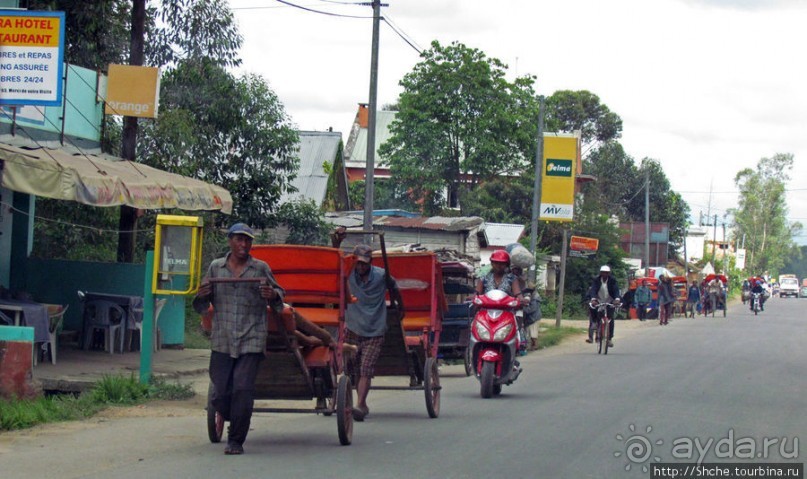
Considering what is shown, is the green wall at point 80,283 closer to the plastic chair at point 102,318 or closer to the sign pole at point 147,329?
the plastic chair at point 102,318

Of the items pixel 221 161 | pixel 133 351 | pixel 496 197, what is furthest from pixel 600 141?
pixel 133 351

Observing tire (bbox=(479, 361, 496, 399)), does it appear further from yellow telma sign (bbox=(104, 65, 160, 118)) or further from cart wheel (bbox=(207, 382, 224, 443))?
yellow telma sign (bbox=(104, 65, 160, 118))

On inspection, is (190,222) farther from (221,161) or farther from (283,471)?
(221,161)

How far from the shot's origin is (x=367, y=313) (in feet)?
33.0

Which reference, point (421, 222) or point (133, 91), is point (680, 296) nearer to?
point (421, 222)

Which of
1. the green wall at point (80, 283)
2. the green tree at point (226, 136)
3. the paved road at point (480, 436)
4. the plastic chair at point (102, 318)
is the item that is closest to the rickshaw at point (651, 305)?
the green tree at point (226, 136)

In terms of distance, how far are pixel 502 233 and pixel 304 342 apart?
34.8 metres

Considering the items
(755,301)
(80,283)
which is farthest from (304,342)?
(755,301)

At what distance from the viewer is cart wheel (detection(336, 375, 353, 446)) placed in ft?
28.6

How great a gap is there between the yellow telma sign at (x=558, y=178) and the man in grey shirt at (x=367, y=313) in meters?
20.0

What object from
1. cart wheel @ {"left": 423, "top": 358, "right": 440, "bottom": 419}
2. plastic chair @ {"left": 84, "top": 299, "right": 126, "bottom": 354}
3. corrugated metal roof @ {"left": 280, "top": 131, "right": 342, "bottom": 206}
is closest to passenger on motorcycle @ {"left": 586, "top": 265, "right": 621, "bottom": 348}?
plastic chair @ {"left": 84, "top": 299, "right": 126, "bottom": 354}

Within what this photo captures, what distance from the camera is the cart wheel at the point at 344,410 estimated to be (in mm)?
8703

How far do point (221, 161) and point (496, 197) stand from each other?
27524mm

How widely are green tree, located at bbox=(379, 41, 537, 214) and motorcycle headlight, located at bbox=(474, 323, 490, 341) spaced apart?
32.9 m
